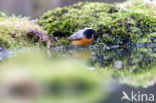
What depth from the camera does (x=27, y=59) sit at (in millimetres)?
4121

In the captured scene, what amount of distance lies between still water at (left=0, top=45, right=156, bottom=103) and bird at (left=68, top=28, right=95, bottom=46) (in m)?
1.07

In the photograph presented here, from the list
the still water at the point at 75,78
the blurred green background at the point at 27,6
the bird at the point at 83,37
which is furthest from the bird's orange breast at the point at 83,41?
the blurred green background at the point at 27,6

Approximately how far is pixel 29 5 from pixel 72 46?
6.39m

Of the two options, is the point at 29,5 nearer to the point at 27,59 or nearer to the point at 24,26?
the point at 24,26

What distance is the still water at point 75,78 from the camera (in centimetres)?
270

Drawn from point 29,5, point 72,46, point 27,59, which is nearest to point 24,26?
point 72,46

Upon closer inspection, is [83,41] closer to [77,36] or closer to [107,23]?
[77,36]

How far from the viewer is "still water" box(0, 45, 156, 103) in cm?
270

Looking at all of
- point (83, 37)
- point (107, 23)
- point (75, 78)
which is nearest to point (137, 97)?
point (75, 78)

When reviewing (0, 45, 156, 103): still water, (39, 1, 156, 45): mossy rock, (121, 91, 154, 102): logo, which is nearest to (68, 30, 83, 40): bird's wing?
(39, 1, 156, 45): mossy rock

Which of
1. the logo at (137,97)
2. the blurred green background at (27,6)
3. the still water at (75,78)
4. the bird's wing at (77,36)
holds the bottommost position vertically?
the logo at (137,97)

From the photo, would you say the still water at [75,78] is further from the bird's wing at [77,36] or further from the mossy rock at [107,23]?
the mossy rock at [107,23]

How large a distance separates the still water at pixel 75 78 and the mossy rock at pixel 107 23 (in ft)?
4.52

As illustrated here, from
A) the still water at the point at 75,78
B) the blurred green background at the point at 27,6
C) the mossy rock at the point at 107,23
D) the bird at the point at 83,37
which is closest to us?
the still water at the point at 75,78
